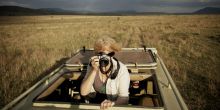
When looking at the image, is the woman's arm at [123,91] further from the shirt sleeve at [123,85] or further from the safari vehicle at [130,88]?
the safari vehicle at [130,88]

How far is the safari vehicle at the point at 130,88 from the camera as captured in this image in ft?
7.93

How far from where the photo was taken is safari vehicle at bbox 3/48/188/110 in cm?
242

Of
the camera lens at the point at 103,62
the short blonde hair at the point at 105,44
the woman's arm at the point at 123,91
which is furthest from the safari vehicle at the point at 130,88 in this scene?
the short blonde hair at the point at 105,44

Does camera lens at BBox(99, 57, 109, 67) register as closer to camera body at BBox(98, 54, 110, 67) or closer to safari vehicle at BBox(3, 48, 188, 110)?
camera body at BBox(98, 54, 110, 67)

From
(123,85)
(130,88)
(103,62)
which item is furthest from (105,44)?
(130,88)

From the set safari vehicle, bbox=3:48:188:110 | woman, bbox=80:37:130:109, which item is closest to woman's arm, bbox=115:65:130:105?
woman, bbox=80:37:130:109

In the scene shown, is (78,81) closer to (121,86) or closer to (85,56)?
(85,56)

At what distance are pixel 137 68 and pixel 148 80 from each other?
28 cm

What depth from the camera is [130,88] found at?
3805mm

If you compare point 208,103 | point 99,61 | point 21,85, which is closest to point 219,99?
point 208,103

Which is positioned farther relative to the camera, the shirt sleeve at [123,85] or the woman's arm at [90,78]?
the shirt sleeve at [123,85]

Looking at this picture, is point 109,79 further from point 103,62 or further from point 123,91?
point 103,62

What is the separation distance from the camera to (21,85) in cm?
600

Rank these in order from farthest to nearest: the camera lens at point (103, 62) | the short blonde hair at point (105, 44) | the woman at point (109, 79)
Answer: the short blonde hair at point (105, 44), the woman at point (109, 79), the camera lens at point (103, 62)
